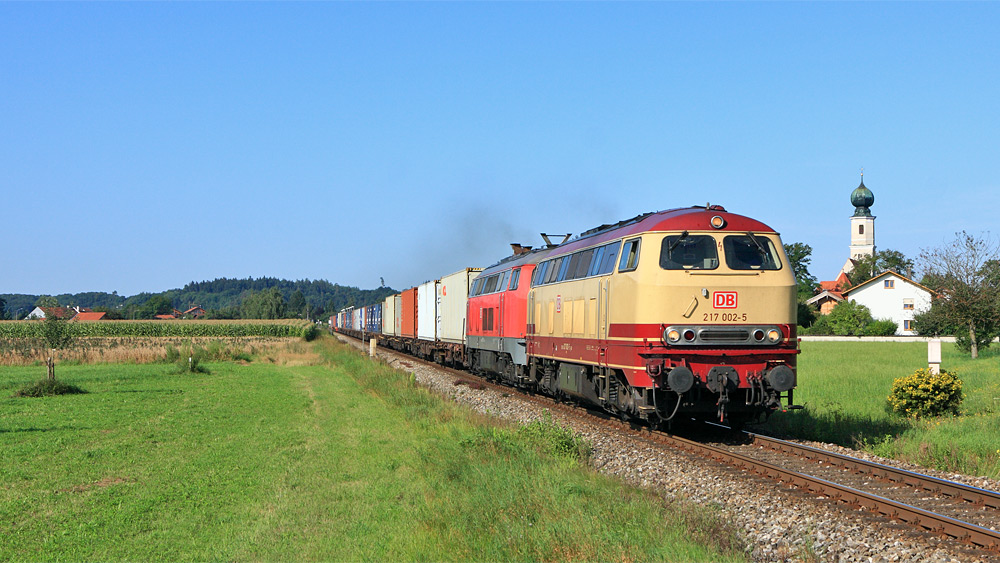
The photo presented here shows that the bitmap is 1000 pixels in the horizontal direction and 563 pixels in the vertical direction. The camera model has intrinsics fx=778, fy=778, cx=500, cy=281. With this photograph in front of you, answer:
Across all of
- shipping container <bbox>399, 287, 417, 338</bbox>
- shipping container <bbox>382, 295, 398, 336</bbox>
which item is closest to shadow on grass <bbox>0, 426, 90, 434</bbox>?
shipping container <bbox>399, 287, 417, 338</bbox>

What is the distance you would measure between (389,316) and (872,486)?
51.2 m

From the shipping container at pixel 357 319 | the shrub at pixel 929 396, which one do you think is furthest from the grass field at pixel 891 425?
the shipping container at pixel 357 319

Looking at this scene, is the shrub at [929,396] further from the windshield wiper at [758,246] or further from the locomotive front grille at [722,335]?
the windshield wiper at [758,246]

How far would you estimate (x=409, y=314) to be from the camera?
160 feet

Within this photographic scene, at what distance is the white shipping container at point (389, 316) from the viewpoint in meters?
57.0

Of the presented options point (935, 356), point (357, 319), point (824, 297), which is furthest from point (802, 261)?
point (935, 356)

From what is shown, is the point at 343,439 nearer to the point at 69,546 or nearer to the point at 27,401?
the point at 69,546

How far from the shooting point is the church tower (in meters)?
136

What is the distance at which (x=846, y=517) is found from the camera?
8.88 m

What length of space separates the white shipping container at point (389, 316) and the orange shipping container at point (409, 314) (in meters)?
4.84

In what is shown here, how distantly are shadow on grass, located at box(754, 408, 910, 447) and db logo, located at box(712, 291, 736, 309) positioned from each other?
11.3ft

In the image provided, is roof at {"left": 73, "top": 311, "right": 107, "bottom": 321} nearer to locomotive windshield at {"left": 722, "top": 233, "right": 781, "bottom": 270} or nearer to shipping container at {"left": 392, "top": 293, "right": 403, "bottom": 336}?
shipping container at {"left": 392, "top": 293, "right": 403, "bottom": 336}

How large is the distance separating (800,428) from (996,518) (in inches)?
280

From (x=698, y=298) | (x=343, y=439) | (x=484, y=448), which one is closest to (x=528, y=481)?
(x=484, y=448)
